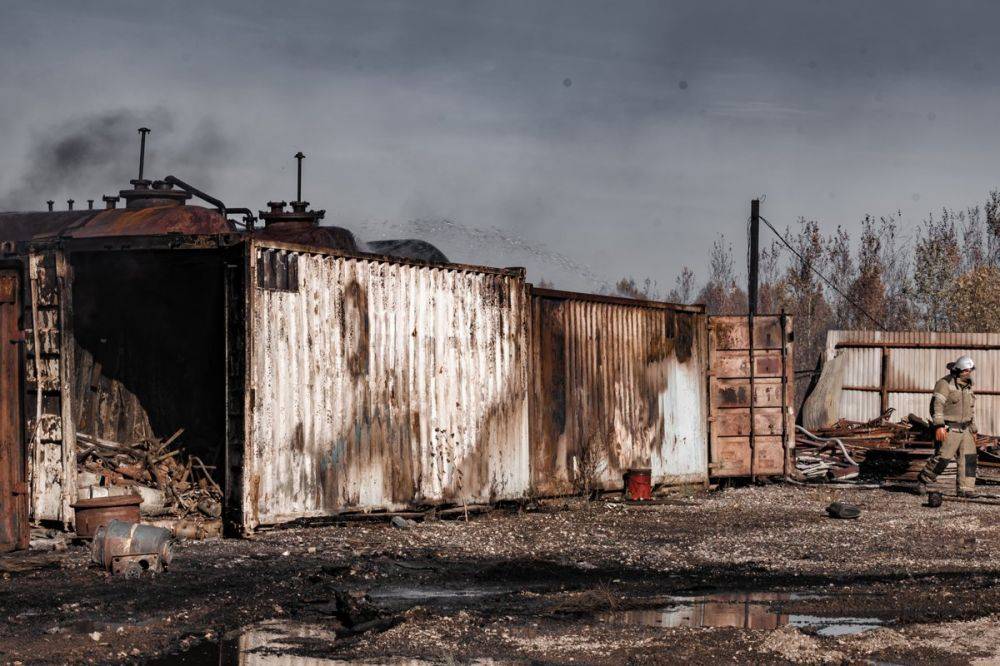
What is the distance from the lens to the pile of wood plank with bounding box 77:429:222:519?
1162cm

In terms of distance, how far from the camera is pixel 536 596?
841cm

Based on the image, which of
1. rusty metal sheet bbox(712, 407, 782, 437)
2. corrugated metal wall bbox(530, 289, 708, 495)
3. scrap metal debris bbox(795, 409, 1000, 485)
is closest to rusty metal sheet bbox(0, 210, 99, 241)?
corrugated metal wall bbox(530, 289, 708, 495)

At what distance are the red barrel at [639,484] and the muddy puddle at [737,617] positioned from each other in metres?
7.68

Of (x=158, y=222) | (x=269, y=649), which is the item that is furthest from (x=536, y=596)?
(x=158, y=222)

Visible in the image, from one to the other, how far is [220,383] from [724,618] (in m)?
7.63

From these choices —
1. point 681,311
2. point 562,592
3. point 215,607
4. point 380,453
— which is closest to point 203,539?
point 380,453

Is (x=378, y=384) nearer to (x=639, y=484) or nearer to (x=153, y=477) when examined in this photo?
(x=153, y=477)

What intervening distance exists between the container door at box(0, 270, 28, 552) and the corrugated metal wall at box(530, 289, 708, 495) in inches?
256

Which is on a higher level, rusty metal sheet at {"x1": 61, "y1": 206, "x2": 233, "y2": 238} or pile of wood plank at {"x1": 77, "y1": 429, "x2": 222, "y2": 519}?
rusty metal sheet at {"x1": 61, "y1": 206, "x2": 233, "y2": 238}

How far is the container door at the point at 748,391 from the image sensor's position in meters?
18.3

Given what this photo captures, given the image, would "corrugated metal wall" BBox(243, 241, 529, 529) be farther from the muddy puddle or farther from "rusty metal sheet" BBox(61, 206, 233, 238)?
"rusty metal sheet" BBox(61, 206, 233, 238)

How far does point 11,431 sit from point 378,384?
398 centimetres

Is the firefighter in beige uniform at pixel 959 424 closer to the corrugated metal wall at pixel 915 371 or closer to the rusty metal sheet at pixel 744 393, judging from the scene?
the rusty metal sheet at pixel 744 393

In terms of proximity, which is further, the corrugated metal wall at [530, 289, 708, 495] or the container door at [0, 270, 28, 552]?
the corrugated metal wall at [530, 289, 708, 495]
